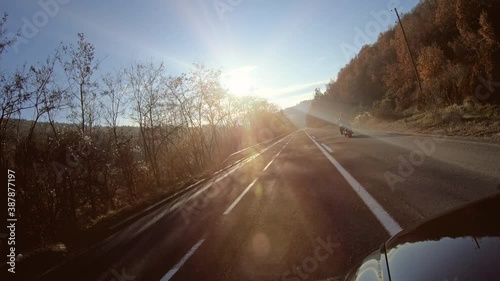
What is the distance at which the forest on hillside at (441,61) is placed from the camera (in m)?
21.0

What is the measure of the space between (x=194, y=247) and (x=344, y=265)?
3.24m

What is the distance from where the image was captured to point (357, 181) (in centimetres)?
971

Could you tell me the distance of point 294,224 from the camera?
673 centimetres

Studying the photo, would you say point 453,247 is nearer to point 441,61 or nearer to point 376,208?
point 376,208

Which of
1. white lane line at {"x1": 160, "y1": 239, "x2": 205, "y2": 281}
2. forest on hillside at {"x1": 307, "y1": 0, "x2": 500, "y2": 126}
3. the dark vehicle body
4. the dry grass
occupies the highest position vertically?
forest on hillside at {"x1": 307, "y1": 0, "x2": 500, "y2": 126}

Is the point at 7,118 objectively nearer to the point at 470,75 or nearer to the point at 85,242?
the point at 85,242

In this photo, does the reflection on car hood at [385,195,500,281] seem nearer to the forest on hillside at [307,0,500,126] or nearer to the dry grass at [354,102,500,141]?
the dry grass at [354,102,500,141]

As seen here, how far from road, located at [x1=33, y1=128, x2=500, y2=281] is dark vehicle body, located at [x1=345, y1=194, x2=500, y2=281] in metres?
1.36

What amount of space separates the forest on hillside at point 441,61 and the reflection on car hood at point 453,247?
744 inches

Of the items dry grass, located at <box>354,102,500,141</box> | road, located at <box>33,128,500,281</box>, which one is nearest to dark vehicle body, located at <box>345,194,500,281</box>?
road, located at <box>33,128,500,281</box>

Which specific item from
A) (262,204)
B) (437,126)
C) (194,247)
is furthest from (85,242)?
(437,126)

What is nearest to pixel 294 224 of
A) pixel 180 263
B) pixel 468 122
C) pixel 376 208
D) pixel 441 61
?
pixel 376 208

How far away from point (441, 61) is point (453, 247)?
35592mm

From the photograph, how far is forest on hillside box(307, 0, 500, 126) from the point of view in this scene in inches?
829
